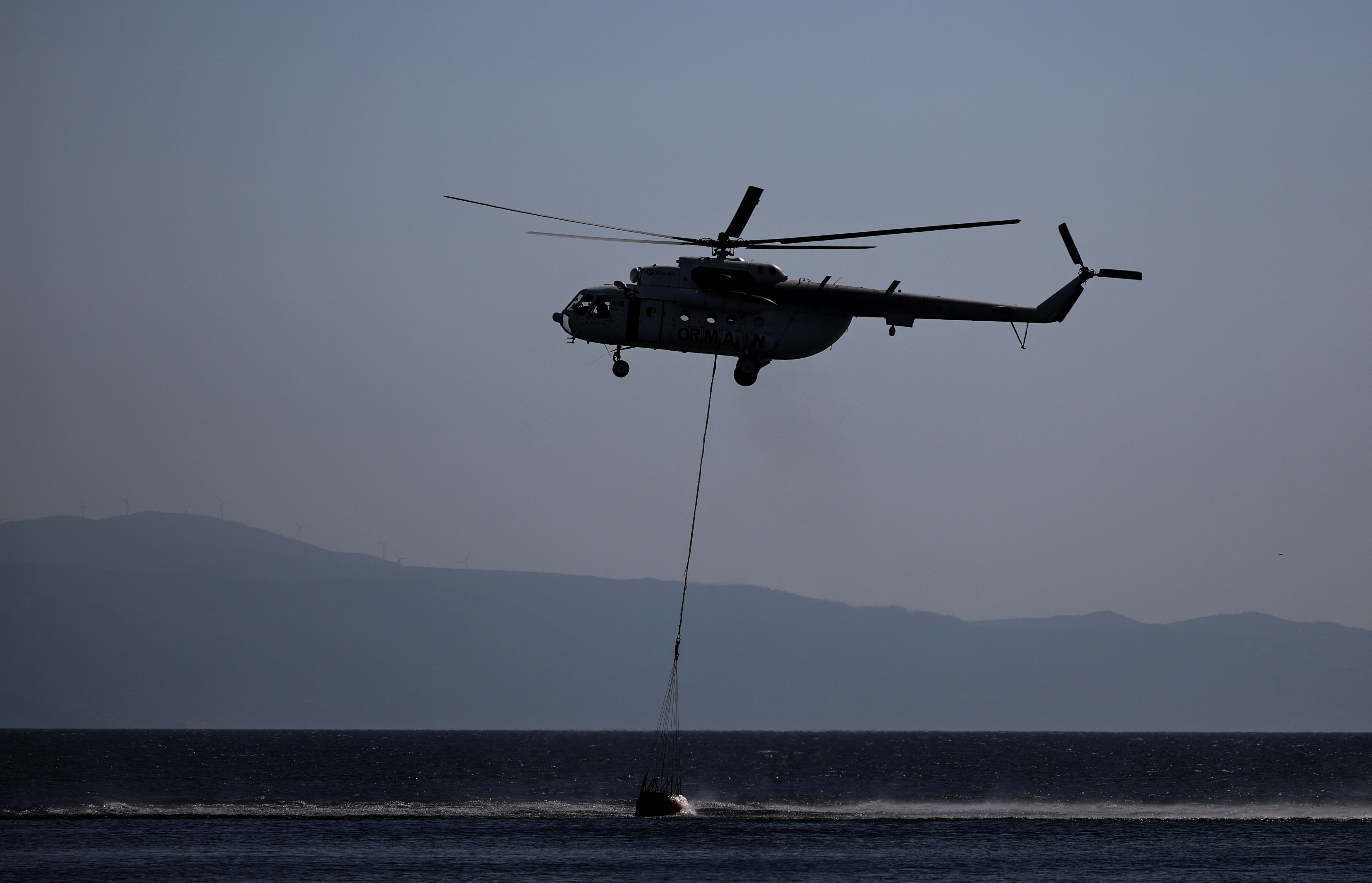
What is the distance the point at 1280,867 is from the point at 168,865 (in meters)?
54.1

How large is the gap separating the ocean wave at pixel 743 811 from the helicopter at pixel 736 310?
187ft

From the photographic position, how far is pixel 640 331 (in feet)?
141

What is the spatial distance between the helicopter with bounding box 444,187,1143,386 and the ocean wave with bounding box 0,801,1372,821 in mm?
57012

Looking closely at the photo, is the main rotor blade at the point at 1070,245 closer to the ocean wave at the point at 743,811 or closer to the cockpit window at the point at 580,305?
the cockpit window at the point at 580,305

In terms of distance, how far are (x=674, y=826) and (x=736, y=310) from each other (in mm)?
53639

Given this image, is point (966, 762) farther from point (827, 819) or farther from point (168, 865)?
point (168, 865)

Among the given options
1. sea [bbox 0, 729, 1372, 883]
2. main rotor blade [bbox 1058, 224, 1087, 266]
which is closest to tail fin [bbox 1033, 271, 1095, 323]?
main rotor blade [bbox 1058, 224, 1087, 266]

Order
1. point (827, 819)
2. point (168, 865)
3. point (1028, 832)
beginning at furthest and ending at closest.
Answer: point (827, 819), point (1028, 832), point (168, 865)

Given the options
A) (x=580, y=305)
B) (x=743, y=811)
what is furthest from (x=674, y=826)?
(x=580, y=305)

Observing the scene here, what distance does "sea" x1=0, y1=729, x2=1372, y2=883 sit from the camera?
220 ft

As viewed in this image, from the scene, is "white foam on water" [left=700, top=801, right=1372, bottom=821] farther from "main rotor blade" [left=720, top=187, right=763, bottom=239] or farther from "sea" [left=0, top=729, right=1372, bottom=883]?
"main rotor blade" [left=720, top=187, right=763, bottom=239]

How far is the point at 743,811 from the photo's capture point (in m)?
101

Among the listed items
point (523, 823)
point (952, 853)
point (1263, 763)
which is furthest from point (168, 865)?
point (1263, 763)

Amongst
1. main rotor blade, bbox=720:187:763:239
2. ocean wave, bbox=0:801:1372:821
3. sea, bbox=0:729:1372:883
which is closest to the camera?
main rotor blade, bbox=720:187:763:239
